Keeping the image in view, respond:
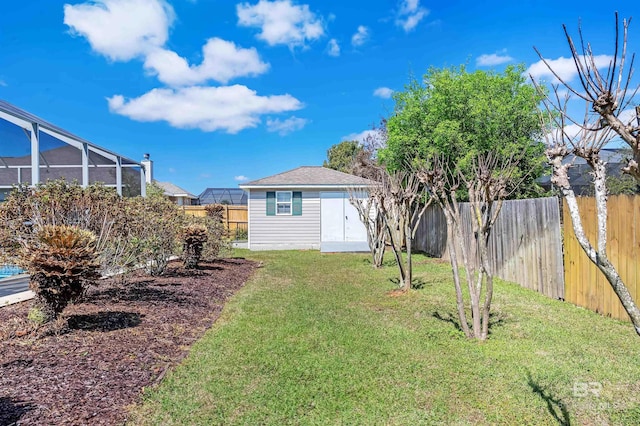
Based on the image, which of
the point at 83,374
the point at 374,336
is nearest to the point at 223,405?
the point at 83,374

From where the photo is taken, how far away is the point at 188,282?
8148mm

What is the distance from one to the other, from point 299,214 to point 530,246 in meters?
10.8

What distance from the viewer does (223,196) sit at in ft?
121

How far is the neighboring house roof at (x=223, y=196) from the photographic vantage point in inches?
1446

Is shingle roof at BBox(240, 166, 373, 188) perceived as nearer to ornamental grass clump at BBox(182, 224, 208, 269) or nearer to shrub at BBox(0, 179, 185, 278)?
ornamental grass clump at BBox(182, 224, 208, 269)

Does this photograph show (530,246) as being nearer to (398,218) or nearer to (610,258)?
(610,258)

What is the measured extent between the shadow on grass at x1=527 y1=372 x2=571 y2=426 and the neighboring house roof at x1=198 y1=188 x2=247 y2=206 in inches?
1356

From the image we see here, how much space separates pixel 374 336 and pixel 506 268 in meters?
4.96

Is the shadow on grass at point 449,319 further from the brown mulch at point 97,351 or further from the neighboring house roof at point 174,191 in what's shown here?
the neighboring house roof at point 174,191

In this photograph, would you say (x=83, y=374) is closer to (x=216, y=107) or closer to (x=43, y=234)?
(x=43, y=234)

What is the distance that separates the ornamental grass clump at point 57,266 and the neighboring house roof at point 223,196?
1272 inches

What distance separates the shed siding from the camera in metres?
17.0

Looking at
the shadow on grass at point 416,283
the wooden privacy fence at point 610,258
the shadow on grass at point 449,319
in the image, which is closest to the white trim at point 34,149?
the shadow on grass at point 416,283

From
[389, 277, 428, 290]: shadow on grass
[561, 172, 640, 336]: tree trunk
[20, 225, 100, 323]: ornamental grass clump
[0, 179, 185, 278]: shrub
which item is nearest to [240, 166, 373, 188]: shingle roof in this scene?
[389, 277, 428, 290]: shadow on grass
